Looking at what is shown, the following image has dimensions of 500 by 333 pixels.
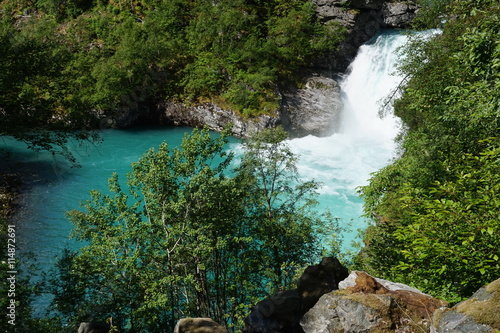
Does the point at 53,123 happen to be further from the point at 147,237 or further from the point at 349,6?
the point at 349,6

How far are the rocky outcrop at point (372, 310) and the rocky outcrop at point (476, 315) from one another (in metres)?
0.98

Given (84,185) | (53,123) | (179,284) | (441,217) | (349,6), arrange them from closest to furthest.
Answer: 1. (441,217)
2. (53,123)
3. (179,284)
4. (84,185)
5. (349,6)

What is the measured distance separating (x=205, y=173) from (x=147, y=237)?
372cm

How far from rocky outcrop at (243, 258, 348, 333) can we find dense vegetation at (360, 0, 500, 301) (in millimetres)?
1939

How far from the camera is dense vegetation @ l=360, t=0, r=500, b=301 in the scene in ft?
21.2

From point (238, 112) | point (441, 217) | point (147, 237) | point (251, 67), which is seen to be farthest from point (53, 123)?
point (251, 67)

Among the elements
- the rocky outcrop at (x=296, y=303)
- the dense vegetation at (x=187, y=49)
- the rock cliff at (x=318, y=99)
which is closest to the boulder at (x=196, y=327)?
the rocky outcrop at (x=296, y=303)

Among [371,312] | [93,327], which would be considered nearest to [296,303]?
[371,312]

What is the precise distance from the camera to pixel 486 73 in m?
7.41

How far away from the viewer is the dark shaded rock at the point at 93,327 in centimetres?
1197

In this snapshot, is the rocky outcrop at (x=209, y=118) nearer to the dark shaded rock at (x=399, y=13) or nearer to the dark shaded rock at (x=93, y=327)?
the dark shaded rock at (x=399, y=13)

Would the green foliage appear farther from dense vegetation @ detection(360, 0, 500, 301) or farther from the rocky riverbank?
dense vegetation @ detection(360, 0, 500, 301)

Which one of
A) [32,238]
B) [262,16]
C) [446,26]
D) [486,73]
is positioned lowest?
[32,238]

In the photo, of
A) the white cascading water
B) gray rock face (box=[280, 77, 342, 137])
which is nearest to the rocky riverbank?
the white cascading water
